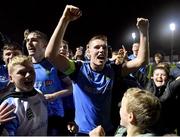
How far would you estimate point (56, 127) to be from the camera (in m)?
4.27

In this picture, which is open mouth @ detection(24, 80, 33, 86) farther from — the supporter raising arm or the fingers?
the fingers

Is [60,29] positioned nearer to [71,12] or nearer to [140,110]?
[71,12]

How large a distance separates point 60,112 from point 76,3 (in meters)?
33.8

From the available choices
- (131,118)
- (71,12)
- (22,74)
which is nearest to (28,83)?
(22,74)

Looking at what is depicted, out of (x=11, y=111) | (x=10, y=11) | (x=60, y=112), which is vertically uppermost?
(x=10, y=11)

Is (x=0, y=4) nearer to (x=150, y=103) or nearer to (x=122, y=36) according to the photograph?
(x=122, y=36)

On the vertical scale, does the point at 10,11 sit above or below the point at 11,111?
above

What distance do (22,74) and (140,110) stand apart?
4.01 feet

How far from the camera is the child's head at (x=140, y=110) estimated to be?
3.05 metres

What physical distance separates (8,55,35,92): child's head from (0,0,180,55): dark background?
88.6 ft

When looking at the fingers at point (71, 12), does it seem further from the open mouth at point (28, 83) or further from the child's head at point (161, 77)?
the child's head at point (161, 77)

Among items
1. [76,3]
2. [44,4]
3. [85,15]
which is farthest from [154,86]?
[85,15]

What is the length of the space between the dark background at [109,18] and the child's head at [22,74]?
88.6 ft

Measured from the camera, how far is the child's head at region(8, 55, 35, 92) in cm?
372
